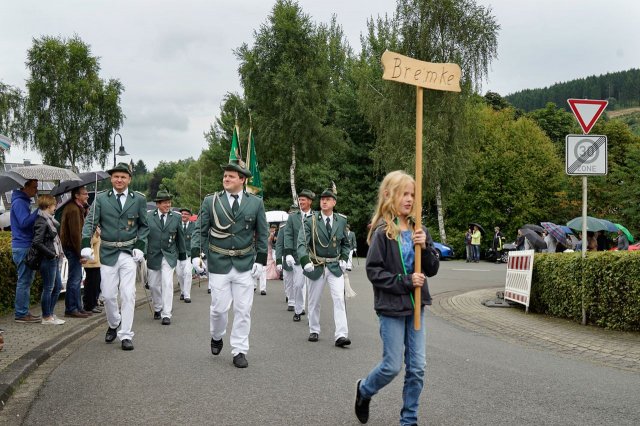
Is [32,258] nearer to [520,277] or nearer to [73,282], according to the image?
[73,282]

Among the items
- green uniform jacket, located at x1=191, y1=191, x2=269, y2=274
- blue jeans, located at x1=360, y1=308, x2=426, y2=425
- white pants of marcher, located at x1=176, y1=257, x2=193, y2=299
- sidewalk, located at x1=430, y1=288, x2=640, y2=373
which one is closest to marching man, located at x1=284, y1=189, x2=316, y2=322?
green uniform jacket, located at x1=191, y1=191, x2=269, y2=274

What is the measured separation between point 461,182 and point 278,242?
2305 cm

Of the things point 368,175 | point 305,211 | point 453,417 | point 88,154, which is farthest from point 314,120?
point 453,417

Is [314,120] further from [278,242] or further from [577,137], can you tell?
[577,137]

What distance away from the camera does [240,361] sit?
23.1 ft

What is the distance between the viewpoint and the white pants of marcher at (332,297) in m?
8.42

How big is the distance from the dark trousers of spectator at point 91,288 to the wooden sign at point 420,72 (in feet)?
24.9

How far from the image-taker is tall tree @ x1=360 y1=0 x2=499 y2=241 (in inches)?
1345

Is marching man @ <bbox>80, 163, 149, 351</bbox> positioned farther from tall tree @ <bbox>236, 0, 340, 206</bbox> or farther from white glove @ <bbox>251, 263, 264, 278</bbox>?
tall tree @ <bbox>236, 0, 340, 206</bbox>

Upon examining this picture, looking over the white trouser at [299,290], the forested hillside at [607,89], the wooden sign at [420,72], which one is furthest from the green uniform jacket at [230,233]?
the forested hillside at [607,89]

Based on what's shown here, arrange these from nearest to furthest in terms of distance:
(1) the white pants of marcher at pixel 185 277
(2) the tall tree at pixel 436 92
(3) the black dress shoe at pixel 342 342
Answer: (3) the black dress shoe at pixel 342 342
(1) the white pants of marcher at pixel 185 277
(2) the tall tree at pixel 436 92

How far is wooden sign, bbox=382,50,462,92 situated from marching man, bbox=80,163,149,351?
4.21 meters

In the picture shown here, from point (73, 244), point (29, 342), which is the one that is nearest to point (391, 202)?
point (29, 342)

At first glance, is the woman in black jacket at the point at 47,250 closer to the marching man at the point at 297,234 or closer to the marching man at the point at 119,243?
the marching man at the point at 119,243
